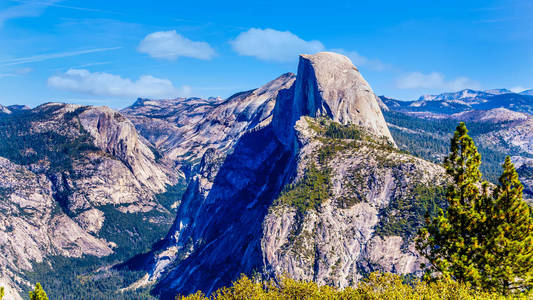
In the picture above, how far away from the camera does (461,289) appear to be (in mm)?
39812

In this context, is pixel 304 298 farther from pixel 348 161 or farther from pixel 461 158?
pixel 348 161

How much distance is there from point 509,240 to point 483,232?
2838 millimetres

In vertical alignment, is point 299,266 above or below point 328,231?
below

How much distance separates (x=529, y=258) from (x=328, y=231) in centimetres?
10610

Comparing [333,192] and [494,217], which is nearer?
[494,217]

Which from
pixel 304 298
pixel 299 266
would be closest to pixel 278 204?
pixel 299 266

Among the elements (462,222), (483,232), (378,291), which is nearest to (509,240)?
(483,232)

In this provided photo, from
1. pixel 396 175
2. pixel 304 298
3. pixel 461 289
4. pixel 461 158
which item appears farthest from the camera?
pixel 396 175

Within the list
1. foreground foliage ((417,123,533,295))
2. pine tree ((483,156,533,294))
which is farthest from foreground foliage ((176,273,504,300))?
pine tree ((483,156,533,294))

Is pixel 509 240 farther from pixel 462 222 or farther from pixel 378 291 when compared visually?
pixel 378 291

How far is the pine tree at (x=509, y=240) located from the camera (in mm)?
41656

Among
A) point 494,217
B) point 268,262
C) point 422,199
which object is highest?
point 494,217

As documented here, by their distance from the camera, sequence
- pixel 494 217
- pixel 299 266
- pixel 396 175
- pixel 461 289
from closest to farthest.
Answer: pixel 461 289 → pixel 494 217 → pixel 299 266 → pixel 396 175

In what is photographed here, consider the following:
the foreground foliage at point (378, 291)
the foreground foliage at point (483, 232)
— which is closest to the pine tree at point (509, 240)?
the foreground foliage at point (483, 232)
